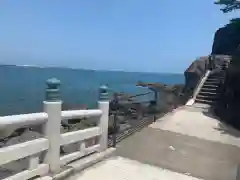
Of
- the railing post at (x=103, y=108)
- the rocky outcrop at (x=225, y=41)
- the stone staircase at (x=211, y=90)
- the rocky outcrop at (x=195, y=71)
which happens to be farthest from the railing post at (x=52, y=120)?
the rocky outcrop at (x=225, y=41)

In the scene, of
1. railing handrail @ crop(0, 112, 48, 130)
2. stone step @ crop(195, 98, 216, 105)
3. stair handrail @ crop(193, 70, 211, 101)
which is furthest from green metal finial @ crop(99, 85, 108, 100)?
stair handrail @ crop(193, 70, 211, 101)

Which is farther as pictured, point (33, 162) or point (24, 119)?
point (33, 162)

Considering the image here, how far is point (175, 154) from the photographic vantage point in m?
7.32

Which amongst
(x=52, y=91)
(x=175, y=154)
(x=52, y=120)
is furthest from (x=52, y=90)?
(x=175, y=154)

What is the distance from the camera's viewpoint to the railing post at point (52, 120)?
465 cm

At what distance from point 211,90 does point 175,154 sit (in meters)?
11.2

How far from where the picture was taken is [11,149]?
3.99 m

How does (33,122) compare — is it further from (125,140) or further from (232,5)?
(232,5)

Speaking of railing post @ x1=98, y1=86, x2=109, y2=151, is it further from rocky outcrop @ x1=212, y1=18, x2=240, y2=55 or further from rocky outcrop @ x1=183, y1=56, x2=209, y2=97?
rocky outcrop @ x1=212, y1=18, x2=240, y2=55

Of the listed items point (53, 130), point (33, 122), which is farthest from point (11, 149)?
point (53, 130)

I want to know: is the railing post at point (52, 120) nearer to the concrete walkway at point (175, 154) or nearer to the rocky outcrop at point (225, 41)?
the concrete walkway at point (175, 154)

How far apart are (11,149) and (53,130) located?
0.88m

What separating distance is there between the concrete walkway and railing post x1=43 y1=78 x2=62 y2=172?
0.66 meters

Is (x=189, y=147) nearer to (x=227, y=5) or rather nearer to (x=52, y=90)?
(x=52, y=90)
